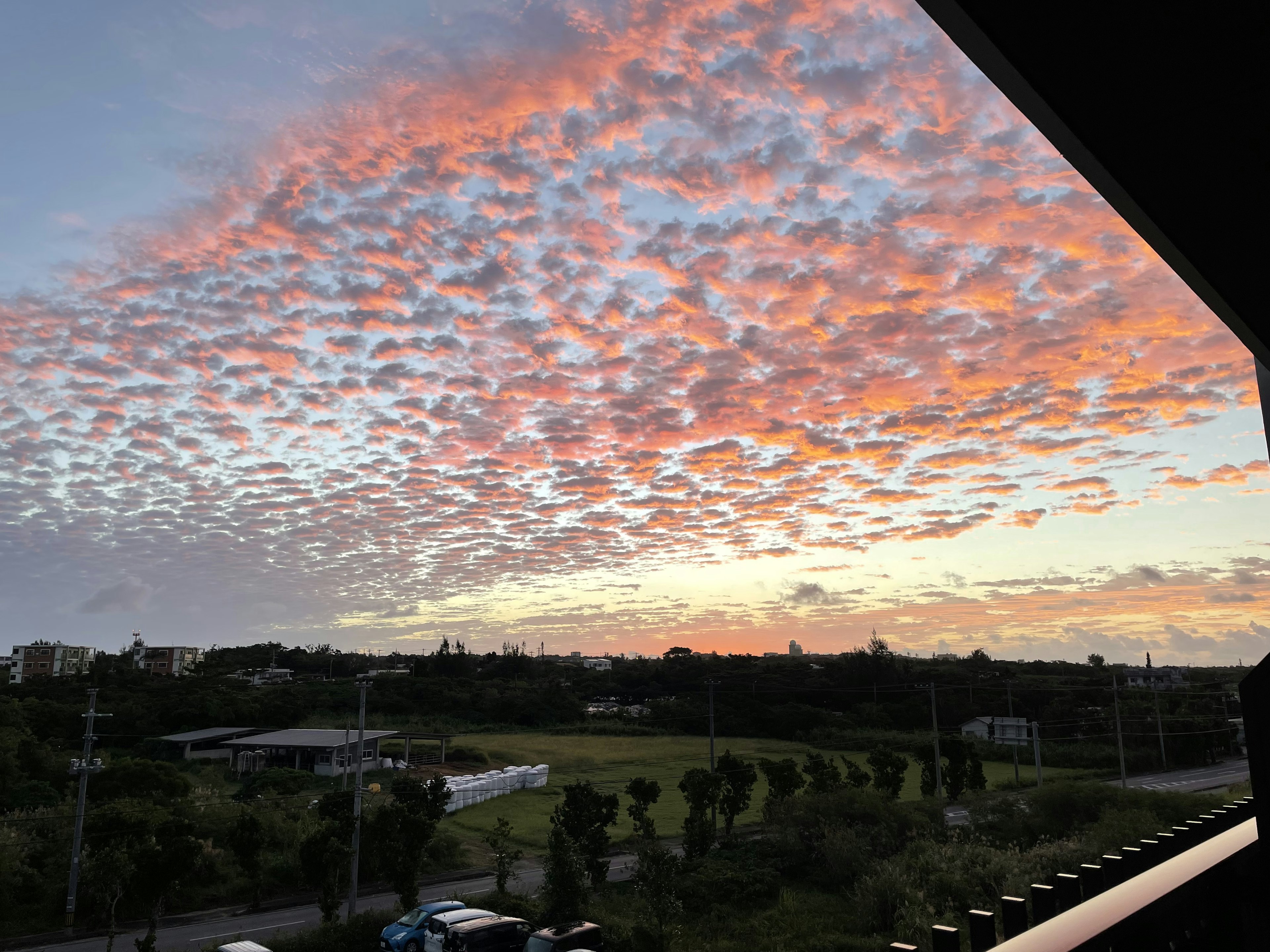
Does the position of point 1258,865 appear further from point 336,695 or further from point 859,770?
point 336,695

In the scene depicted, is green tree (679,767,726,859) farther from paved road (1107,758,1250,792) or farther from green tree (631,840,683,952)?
paved road (1107,758,1250,792)

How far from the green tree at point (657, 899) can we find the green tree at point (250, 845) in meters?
11.7

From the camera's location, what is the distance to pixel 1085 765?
41.5 meters

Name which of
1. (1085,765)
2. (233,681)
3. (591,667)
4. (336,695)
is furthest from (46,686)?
(1085,765)

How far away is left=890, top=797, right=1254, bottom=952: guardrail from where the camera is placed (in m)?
1.52

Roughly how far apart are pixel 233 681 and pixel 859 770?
150ft

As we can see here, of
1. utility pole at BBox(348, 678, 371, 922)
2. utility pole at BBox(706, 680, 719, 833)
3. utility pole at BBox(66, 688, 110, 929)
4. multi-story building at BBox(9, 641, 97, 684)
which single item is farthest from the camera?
multi-story building at BBox(9, 641, 97, 684)

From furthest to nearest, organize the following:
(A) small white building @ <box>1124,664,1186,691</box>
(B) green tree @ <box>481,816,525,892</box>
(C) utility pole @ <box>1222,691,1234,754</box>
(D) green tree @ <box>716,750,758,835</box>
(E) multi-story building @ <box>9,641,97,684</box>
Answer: (E) multi-story building @ <box>9,641,97,684</box>, (A) small white building @ <box>1124,664,1186,691</box>, (C) utility pole @ <box>1222,691,1234,754</box>, (D) green tree @ <box>716,750,758,835</box>, (B) green tree @ <box>481,816,525,892</box>

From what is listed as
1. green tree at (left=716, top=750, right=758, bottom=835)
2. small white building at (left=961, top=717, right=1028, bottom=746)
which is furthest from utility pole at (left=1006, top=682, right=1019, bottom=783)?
green tree at (left=716, top=750, right=758, bottom=835)

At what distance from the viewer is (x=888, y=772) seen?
29.7m

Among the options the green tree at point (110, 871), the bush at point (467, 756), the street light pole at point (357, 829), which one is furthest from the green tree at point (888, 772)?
the green tree at point (110, 871)

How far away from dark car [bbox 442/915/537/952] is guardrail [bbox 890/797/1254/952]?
14.6 m

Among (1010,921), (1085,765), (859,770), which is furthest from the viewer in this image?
(1085,765)

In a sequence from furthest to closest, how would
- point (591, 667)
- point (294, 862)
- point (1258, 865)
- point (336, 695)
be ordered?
point (591, 667) → point (336, 695) → point (294, 862) → point (1258, 865)
